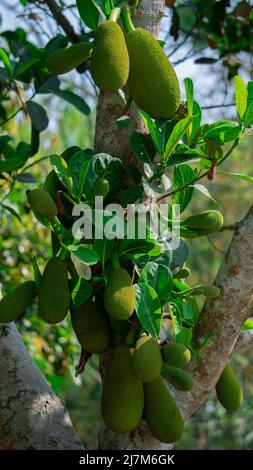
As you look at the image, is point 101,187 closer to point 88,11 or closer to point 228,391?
point 88,11

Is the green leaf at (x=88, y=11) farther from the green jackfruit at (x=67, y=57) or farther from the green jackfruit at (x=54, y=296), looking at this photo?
the green jackfruit at (x=54, y=296)

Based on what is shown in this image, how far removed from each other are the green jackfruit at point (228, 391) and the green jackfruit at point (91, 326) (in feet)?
0.75

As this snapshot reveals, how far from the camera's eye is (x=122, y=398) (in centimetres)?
88

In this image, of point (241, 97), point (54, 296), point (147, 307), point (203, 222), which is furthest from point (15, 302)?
point (241, 97)

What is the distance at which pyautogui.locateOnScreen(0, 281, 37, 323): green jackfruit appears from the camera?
89 cm

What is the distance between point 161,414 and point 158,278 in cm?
19

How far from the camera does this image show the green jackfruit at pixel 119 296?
2.77ft

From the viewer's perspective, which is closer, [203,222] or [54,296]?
[54,296]

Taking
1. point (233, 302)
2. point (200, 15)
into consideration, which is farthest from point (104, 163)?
point (200, 15)

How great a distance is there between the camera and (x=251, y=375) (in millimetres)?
3654

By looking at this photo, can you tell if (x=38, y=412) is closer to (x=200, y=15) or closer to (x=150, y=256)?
(x=150, y=256)

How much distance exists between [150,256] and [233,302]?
156 millimetres

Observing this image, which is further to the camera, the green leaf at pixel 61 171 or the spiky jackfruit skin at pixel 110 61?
the green leaf at pixel 61 171

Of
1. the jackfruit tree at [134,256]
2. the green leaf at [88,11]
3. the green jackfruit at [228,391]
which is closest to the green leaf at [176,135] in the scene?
the jackfruit tree at [134,256]
